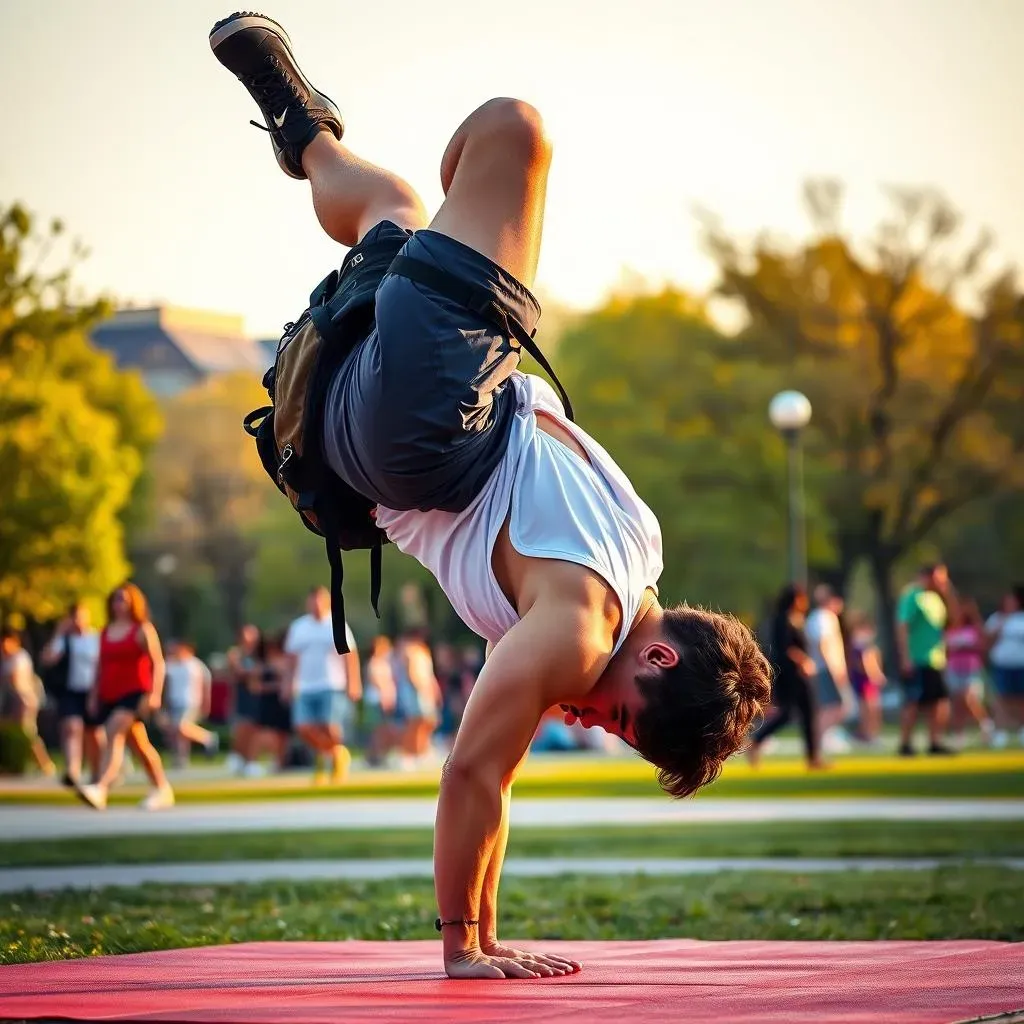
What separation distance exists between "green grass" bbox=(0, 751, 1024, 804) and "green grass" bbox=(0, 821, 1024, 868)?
3638mm

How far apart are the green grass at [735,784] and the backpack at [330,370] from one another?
42.1ft

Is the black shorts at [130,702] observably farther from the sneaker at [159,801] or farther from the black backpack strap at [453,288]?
the black backpack strap at [453,288]

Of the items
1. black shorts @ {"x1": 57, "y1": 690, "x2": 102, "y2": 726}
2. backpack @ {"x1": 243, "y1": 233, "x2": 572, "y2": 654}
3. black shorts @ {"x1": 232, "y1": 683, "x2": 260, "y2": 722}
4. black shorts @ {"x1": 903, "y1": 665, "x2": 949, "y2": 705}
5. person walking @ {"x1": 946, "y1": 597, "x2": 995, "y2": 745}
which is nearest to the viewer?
backpack @ {"x1": 243, "y1": 233, "x2": 572, "y2": 654}

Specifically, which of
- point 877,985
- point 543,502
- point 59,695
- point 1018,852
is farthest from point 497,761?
point 59,695

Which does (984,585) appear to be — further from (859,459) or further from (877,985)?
(877,985)

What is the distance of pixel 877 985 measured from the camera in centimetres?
508

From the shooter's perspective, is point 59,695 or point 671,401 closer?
point 59,695

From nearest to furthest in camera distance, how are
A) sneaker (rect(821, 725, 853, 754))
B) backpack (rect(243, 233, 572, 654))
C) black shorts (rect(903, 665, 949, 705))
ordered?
backpack (rect(243, 233, 572, 654))
black shorts (rect(903, 665, 949, 705))
sneaker (rect(821, 725, 853, 754))

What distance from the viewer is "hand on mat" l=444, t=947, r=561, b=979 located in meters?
5.33

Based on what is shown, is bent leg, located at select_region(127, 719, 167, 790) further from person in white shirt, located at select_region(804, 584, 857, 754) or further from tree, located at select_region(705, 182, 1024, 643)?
tree, located at select_region(705, 182, 1024, 643)

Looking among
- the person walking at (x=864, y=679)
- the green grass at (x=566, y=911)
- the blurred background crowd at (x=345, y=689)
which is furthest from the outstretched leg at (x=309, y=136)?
the person walking at (x=864, y=679)

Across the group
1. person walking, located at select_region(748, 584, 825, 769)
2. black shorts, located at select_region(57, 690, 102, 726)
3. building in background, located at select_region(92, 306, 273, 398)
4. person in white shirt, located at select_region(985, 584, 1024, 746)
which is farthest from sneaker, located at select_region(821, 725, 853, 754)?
building in background, located at select_region(92, 306, 273, 398)

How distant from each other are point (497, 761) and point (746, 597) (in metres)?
43.1

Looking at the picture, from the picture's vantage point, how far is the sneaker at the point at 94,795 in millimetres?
17234
